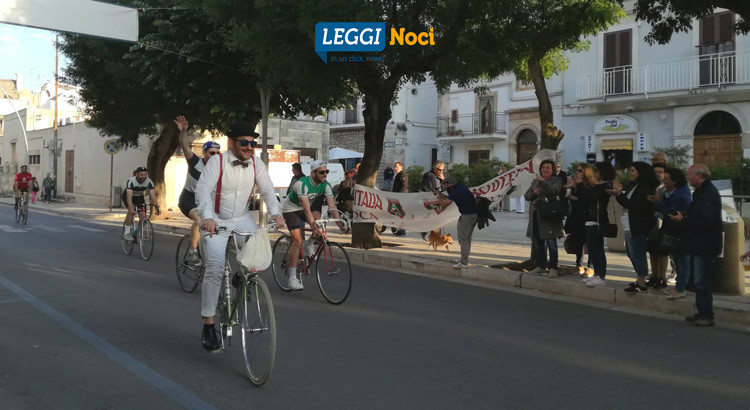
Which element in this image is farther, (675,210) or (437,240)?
(437,240)

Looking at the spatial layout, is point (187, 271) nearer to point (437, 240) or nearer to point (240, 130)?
point (240, 130)

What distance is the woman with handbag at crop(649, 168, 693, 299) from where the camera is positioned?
7.21m

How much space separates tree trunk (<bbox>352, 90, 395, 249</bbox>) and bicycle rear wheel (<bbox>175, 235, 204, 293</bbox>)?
461 cm

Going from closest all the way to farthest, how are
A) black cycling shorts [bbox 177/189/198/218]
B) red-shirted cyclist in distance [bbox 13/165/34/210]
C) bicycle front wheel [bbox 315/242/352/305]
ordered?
bicycle front wheel [bbox 315/242/352/305] → black cycling shorts [bbox 177/189/198/218] → red-shirted cyclist in distance [bbox 13/165/34/210]

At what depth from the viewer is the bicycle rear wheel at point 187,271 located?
796 cm

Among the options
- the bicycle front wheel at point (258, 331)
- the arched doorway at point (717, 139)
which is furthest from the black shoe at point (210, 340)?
the arched doorway at point (717, 139)

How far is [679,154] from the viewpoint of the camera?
2386 centimetres

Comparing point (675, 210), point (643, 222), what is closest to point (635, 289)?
point (643, 222)

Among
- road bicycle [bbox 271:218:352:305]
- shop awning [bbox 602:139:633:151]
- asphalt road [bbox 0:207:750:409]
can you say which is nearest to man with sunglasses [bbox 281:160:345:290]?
road bicycle [bbox 271:218:352:305]

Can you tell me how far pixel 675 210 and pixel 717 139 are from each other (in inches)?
778

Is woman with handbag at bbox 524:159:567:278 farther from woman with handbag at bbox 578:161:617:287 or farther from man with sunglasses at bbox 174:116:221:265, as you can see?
man with sunglasses at bbox 174:116:221:265

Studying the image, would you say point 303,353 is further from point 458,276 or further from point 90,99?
point 90,99

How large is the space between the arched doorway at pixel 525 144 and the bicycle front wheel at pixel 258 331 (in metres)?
27.8

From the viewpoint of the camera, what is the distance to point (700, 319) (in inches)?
266
